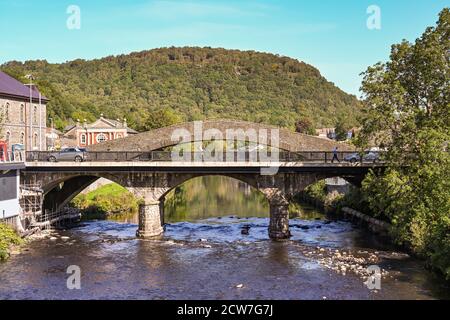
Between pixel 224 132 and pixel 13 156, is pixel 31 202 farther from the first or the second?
pixel 224 132

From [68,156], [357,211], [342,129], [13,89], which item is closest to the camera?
[68,156]

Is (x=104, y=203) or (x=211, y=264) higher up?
(x=104, y=203)

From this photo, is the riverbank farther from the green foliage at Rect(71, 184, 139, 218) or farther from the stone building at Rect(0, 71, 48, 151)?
the stone building at Rect(0, 71, 48, 151)

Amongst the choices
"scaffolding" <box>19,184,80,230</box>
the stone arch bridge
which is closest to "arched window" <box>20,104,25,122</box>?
the stone arch bridge

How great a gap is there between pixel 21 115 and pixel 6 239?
22283 mm

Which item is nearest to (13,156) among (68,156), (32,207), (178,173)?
(68,156)

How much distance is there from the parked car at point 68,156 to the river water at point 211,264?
21.6 feet

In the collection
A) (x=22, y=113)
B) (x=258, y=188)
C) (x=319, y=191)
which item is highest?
(x=22, y=113)

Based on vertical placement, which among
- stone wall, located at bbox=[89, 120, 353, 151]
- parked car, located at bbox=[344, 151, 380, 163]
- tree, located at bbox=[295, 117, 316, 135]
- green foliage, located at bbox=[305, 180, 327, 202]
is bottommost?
green foliage, located at bbox=[305, 180, 327, 202]

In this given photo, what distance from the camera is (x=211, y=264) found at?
36.6 m

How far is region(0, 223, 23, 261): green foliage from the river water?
69cm

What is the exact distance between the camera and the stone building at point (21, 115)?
2175 inches

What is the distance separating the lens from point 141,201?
46.2m

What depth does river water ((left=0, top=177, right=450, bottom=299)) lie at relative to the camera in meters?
29.9
